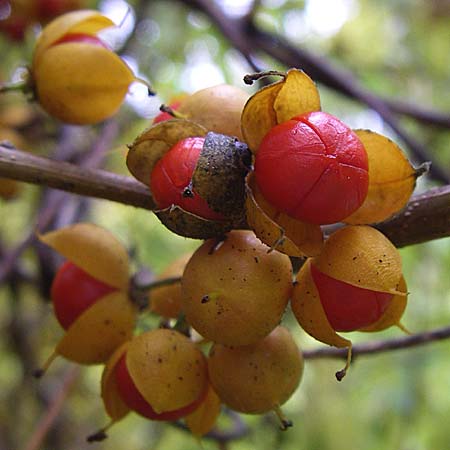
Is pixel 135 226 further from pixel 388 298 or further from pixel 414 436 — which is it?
pixel 388 298

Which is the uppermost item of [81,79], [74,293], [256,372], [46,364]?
[81,79]

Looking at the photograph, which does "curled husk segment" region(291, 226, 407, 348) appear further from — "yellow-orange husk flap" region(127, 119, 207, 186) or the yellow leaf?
the yellow leaf

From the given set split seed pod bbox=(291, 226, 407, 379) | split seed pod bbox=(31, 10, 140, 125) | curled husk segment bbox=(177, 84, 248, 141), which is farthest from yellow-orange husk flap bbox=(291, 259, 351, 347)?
split seed pod bbox=(31, 10, 140, 125)

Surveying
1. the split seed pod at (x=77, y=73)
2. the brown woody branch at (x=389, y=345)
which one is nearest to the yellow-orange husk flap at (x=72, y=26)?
the split seed pod at (x=77, y=73)

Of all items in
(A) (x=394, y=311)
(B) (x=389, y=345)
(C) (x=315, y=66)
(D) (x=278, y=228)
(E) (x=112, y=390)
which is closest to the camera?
(D) (x=278, y=228)

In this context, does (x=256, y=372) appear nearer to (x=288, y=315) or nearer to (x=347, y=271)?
(x=347, y=271)

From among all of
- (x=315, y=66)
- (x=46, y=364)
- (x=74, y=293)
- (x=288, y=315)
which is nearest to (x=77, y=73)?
(x=74, y=293)

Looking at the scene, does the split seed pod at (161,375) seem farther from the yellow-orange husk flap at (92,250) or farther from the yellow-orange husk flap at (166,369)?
the yellow-orange husk flap at (92,250)
